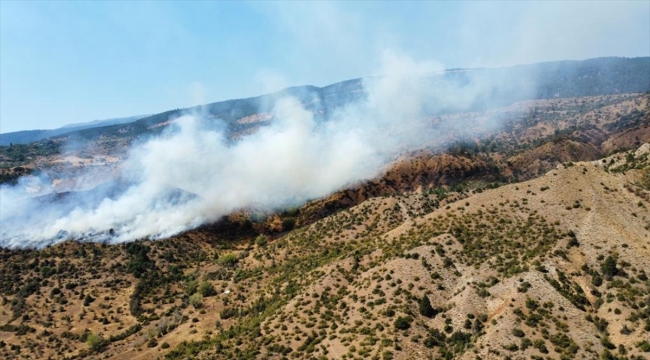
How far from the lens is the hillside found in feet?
148

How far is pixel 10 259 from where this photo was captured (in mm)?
85625

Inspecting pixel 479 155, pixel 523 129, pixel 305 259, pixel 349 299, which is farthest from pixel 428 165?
pixel 349 299

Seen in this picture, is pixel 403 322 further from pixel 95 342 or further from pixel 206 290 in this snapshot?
pixel 95 342

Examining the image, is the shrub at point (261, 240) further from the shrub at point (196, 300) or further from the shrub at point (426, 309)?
the shrub at point (426, 309)

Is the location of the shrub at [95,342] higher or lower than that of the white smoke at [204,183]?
lower

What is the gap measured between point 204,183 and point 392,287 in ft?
290

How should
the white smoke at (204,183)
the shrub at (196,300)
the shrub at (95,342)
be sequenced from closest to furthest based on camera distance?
the shrub at (95,342)
the shrub at (196,300)
the white smoke at (204,183)

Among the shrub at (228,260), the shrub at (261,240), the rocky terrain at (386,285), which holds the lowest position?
the shrub at (261,240)

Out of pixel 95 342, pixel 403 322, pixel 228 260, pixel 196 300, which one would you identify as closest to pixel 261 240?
pixel 228 260

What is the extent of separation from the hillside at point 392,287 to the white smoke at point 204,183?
10.5 m

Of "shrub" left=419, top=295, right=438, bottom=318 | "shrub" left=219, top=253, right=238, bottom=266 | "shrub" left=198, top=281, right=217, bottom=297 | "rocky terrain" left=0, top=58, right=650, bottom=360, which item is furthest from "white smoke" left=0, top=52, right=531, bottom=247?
"shrub" left=419, top=295, right=438, bottom=318

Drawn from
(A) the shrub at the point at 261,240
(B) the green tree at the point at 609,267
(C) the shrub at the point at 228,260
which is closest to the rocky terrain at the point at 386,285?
(B) the green tree at the point at 609,267

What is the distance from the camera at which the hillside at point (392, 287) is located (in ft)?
148

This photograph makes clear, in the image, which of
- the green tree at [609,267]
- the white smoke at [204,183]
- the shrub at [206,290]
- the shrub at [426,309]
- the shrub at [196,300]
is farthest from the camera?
the white smoke at [204,183]
